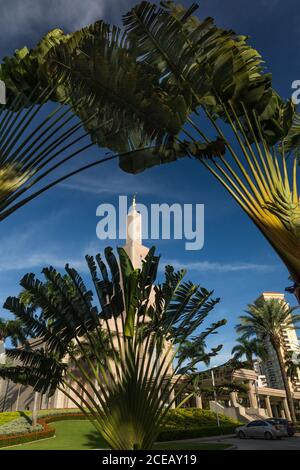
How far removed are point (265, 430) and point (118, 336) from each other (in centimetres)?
1895

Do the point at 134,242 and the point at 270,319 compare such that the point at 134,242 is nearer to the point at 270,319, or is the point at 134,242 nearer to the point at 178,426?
the point at 270,319

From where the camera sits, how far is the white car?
21.5 m

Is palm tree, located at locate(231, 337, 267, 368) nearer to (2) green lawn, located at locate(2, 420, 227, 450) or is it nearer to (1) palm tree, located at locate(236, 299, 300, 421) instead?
(1) palm tree, located at locate(236, 299, 300, 421)

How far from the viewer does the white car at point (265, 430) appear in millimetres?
21547

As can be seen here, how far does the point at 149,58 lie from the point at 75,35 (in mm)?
1624

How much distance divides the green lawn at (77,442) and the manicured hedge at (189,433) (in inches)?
93.7

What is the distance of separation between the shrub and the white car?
14.4 meters

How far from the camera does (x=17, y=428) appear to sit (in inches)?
854

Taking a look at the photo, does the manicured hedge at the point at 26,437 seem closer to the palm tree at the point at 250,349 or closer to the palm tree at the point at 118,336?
the palm tree at the point at 118,336

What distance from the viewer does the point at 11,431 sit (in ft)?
A: 68.8

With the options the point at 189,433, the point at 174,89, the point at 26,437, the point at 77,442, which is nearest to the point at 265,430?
the point at 189,433

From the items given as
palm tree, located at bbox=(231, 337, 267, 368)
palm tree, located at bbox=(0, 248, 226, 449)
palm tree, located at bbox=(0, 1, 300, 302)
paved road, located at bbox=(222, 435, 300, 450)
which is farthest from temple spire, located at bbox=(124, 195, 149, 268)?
palm tree, located at bbox=(0, 1, 300, 302)
